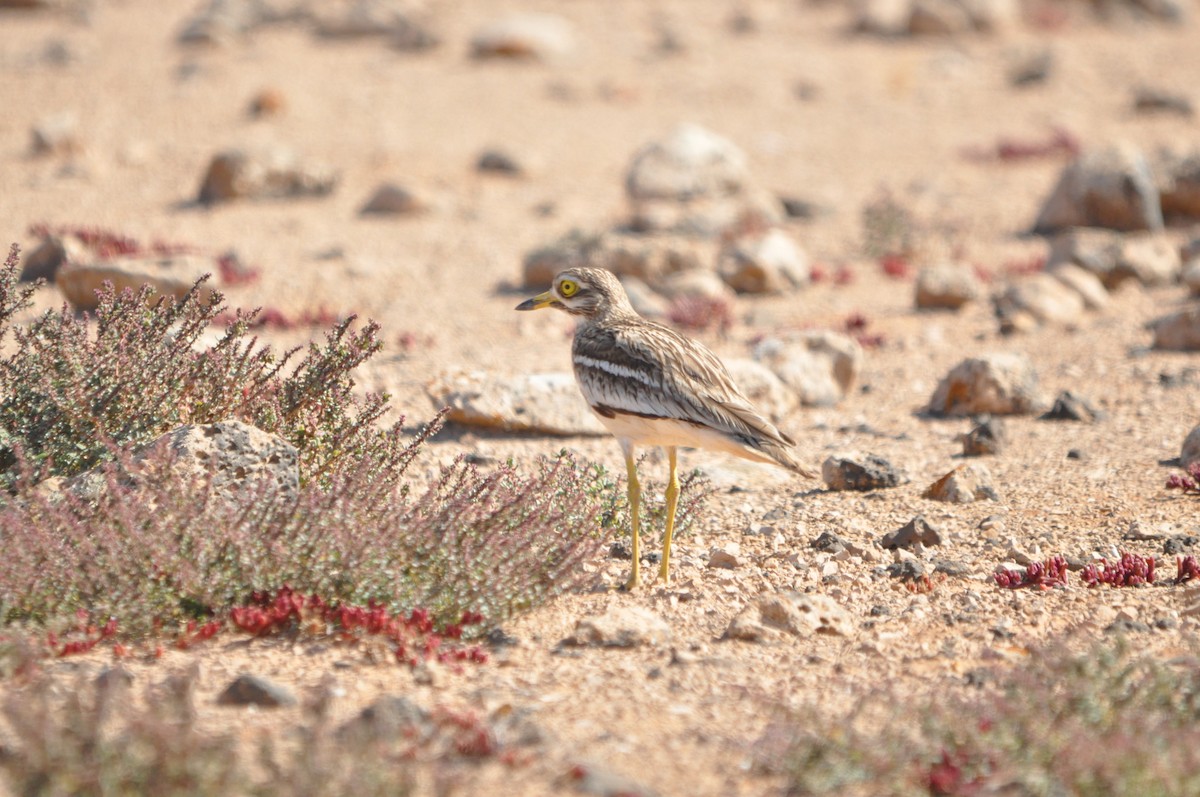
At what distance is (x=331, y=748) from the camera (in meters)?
3.78

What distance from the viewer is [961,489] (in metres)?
6.92

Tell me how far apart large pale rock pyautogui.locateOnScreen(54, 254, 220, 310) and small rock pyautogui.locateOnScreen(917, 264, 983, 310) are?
6398 millimetres

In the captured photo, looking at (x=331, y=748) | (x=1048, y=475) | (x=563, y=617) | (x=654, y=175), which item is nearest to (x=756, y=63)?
(x=654, y=175)

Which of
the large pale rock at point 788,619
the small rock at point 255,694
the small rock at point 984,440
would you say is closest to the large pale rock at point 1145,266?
the small rock at point 984,440

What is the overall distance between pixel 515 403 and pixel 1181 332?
560 centimetres

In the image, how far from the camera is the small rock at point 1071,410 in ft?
28.0

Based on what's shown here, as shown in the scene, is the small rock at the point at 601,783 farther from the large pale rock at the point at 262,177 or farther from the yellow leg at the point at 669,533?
the large pale rock at the point at 262,177

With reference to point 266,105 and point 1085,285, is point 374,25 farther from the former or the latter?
point 1085,285

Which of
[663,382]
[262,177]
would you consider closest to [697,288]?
[262,177]

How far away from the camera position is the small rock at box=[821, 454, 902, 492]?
282 inches

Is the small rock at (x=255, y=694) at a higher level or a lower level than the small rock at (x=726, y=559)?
lower

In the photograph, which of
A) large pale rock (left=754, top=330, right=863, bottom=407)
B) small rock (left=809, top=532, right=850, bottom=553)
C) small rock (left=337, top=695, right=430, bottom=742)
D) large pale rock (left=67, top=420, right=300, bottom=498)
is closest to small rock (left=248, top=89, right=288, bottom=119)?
large pale rock (left=754, top=330, right=863, bottom=407)

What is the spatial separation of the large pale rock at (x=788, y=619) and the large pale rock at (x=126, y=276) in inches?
213

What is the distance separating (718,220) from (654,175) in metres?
1.40
